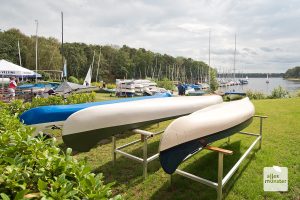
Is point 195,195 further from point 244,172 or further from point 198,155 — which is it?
point 198,155

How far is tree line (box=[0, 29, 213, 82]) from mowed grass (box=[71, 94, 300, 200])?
29327mm

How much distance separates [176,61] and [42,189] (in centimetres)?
8791

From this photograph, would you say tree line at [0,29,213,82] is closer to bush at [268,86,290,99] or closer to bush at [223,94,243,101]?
bush at [268,86,290,99]

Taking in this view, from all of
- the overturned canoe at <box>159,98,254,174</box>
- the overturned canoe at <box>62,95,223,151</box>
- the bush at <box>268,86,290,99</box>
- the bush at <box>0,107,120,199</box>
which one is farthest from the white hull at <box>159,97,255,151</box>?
the bush at <box>268,86,290,99</box>

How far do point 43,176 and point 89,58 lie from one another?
218 ft

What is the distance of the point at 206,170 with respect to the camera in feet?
15.7

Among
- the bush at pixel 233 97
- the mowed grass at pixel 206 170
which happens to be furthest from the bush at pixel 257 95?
the mowed grass at pixel 206 170

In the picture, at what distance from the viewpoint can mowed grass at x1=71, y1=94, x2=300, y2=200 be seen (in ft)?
13.2

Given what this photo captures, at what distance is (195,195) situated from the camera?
156 inches

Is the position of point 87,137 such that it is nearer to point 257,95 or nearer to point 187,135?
point 187,135

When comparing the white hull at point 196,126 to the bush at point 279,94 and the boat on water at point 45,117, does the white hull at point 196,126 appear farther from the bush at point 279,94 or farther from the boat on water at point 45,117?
the bush at point 279,94

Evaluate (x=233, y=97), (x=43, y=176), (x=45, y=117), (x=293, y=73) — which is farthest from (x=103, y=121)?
(x=293, y=73)

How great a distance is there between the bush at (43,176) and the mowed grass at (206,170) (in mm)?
2304

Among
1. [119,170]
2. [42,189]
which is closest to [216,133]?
[119,170]
